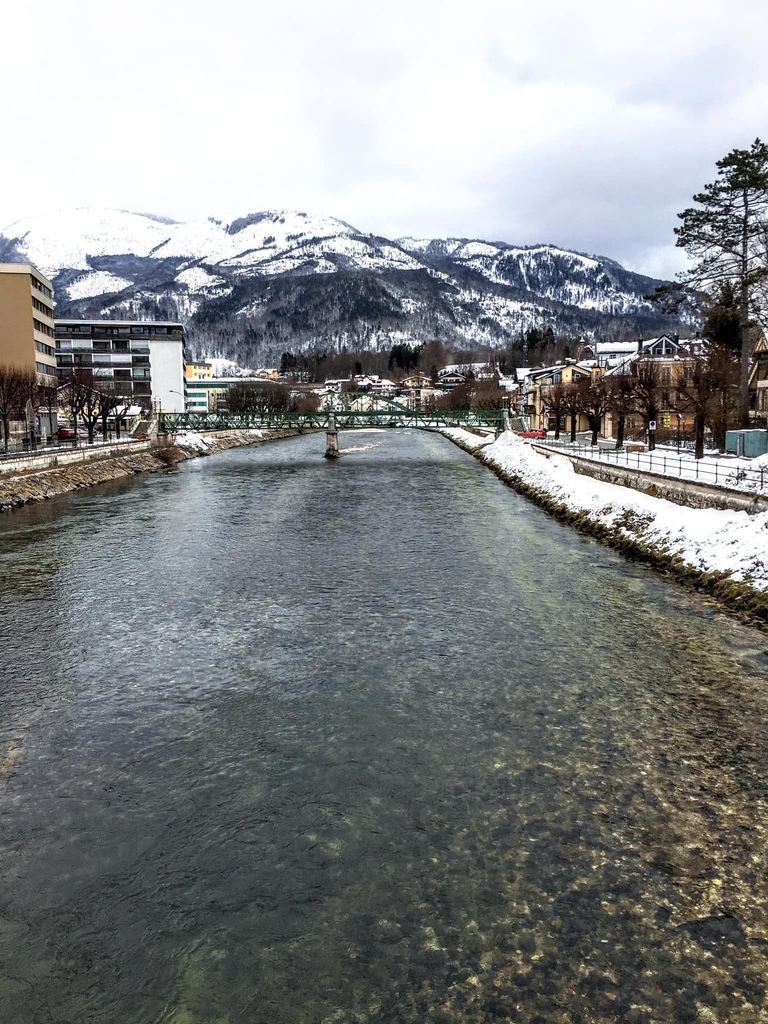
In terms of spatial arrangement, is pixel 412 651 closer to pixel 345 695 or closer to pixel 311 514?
pixel 345 695

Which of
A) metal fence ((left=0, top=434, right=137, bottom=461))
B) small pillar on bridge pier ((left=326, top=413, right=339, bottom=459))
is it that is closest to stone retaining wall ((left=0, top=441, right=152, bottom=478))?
metal fence ((left=0, top=434, right=137, bottom=461))

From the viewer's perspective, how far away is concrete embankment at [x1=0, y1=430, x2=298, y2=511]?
44281 millimetres

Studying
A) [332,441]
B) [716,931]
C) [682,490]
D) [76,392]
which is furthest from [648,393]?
[76,392]

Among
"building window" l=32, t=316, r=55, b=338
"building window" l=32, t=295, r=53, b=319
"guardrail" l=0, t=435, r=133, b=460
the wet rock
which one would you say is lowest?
the wet rock

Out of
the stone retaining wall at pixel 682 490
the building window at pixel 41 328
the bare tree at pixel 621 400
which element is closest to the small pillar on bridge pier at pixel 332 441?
the bare tree at pixel 621 400

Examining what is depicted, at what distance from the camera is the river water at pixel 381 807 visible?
667cm

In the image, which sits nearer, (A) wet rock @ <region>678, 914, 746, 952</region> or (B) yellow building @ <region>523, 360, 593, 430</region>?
(A) wet rock @ <region>678, 914, 746, 952</region>

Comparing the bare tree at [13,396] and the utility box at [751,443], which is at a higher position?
the bare tree at [13,396]

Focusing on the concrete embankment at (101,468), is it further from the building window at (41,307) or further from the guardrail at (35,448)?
the building window at (41,307)

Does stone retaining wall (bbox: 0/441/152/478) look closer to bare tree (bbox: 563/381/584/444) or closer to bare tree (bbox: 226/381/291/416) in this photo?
bare tree (bbox: 563/381/584/444)

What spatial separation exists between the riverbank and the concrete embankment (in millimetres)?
31498

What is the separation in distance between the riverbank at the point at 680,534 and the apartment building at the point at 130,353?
405ft

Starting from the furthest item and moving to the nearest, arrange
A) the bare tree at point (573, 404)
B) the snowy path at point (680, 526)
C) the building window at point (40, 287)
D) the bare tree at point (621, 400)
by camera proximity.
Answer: the building window at point (40, 287)
the bare tree at point (573, 404)
the bare tree at point (621, 400)
the snowy path at point (680, 526)

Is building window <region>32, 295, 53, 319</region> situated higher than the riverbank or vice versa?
building window <region>32, 295, 53, 319</region>
